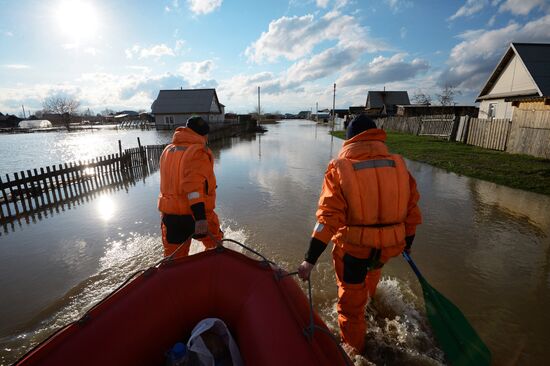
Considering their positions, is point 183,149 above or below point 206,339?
above

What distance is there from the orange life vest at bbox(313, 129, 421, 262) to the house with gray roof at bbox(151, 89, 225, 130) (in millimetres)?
38923

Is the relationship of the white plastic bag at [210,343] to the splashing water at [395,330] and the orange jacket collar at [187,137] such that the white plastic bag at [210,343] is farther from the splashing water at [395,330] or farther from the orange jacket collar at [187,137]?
the orange jacket collar at [187,137]

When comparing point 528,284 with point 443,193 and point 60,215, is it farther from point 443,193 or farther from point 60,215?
point 60,215

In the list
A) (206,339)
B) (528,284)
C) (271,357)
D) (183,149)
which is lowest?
(528,284)

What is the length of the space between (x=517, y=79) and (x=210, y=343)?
2459 centimetres

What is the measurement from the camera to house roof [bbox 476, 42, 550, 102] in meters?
16.4

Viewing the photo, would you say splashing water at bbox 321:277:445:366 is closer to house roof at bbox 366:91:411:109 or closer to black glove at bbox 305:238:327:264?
black glove at bbox 305:238:327:264

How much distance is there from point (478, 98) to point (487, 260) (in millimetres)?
23035

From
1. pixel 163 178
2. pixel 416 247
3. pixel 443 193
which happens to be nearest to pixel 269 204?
pixel 416 247

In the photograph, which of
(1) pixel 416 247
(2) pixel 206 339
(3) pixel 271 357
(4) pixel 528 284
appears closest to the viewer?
(3) pixel 271 357

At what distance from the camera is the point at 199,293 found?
2242mm

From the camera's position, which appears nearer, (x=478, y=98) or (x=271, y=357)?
(x=271, y=357)

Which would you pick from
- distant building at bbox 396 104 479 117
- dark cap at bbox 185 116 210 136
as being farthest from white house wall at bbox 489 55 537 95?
dark cap at bbox 185 116 210 136

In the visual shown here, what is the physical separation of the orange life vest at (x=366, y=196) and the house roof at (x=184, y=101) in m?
40.8
